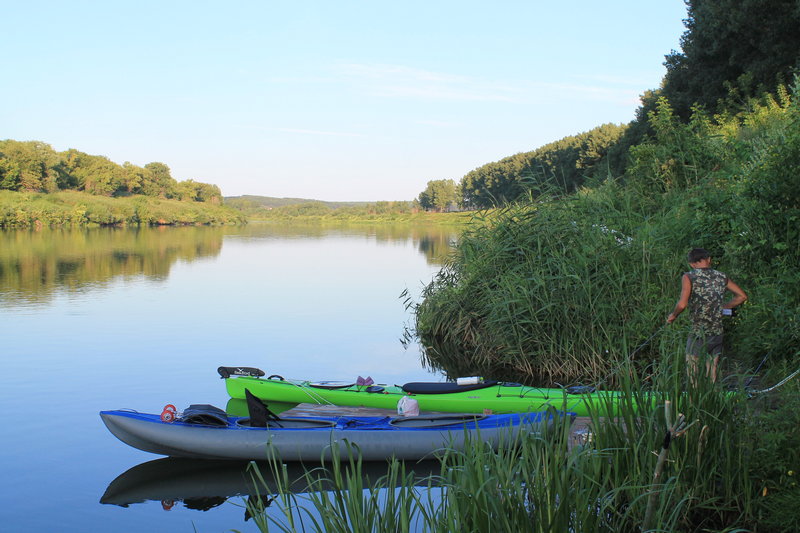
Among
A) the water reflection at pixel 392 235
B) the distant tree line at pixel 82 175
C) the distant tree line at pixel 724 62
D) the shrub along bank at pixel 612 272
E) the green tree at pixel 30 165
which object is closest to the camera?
the shrub along bank at pixel 612 272

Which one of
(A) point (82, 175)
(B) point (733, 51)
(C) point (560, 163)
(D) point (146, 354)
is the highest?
(A) point (82, 175)

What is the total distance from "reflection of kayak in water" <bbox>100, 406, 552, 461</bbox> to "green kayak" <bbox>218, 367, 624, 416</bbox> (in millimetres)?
812

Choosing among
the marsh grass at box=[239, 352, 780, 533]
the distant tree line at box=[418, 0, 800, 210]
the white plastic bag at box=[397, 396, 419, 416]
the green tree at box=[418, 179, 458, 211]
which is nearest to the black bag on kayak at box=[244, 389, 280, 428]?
the white plastic bag at box=[397, 396, 419, 416]

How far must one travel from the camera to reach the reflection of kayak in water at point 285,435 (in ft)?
24.0

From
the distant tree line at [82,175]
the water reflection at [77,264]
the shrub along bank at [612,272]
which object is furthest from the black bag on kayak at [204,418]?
the distant tree line at [82,175]

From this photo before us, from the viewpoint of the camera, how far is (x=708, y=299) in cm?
684

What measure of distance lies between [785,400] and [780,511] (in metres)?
1.30

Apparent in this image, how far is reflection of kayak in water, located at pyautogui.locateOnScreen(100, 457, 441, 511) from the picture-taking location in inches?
285

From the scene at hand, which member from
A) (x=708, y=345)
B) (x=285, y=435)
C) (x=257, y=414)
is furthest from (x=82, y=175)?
(x=708, y=345)

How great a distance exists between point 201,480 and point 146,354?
25.0 feet

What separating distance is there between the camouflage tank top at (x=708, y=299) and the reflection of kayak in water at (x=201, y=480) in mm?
3072

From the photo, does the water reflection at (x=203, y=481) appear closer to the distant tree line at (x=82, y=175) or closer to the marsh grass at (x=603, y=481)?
the marsh grass at (x=603, y=481)

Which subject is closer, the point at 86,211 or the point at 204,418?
the point at 204,418

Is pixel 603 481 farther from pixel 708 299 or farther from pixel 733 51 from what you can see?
pixel 733 51
